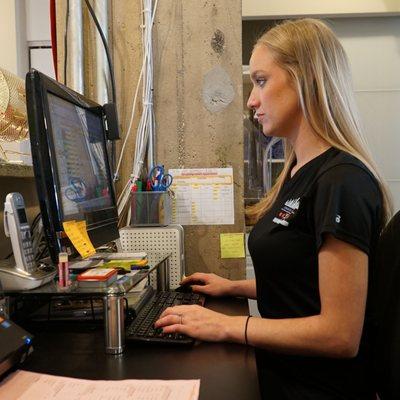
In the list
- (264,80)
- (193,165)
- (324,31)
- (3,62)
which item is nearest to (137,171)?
(193,165)

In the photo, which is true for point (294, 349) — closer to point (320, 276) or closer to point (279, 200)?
point (320, 276)

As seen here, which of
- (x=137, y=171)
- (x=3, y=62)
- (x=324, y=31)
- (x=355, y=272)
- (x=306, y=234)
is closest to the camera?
(x=355, y=272)

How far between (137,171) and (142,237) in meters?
0.30

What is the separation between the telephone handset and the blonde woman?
336 millimetres

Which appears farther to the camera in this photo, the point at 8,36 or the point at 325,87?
the point at 8,36

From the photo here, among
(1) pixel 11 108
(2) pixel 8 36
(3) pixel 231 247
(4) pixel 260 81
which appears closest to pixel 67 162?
(1) pixel 11 108

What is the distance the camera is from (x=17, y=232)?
955 mm

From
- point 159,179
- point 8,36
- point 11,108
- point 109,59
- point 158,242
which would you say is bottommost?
point 158,242

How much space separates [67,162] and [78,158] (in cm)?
9

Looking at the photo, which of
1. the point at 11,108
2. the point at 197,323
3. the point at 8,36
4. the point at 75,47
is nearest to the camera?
the point at 197,323

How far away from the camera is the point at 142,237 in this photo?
59.7 inches

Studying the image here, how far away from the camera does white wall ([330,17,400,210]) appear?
2.66 meters

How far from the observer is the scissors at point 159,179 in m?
1.58

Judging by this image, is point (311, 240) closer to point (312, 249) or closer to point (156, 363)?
point (312, 249)
